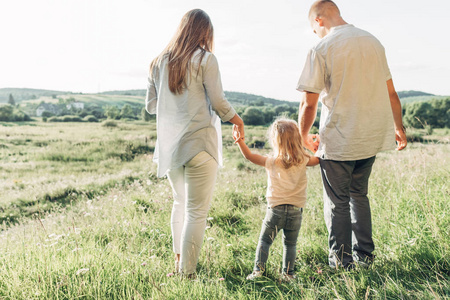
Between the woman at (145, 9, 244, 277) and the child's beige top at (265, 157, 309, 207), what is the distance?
16.9 inches

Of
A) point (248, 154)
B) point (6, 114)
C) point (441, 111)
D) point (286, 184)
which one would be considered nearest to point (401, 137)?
point (286, 184)

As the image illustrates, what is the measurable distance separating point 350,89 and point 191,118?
1292 mm

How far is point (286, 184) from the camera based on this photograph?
108 inches

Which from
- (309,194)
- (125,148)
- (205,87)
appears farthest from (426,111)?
(205,87)

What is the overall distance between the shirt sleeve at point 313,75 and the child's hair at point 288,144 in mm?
349

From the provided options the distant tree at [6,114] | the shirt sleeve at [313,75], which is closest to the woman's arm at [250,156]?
the shirt sleeve at [313,75]

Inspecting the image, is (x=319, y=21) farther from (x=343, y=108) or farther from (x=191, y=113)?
(x=191, y=113)

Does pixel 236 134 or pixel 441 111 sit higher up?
pixel 441 111

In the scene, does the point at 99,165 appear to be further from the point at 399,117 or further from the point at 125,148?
the point at 399,117

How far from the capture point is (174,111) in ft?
8.75

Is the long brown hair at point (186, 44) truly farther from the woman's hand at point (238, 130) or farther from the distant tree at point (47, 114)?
the distant tree at point (47, 114)

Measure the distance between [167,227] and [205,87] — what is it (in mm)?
2176

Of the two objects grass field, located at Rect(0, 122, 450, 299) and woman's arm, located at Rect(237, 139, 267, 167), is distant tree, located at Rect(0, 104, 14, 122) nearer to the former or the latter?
grass field, located at Rect(0, 122, 450, 299)

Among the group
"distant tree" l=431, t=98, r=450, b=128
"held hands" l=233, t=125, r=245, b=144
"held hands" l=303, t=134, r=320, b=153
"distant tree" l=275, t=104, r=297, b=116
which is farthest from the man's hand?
"distant tree" l=431, t=98, r=450, b=128
